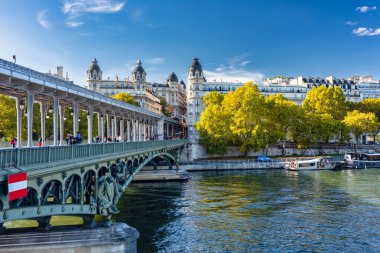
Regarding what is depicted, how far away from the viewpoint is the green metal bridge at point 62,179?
15.0 meters

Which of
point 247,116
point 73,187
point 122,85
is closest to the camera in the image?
point 73,187

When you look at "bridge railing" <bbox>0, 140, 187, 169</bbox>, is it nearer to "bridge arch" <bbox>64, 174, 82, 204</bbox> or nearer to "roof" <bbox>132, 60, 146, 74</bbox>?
"bridge arch" <bbox>64, 174, 82, 204</bbox>

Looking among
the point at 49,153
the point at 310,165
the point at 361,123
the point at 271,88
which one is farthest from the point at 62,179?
the point at 271,88

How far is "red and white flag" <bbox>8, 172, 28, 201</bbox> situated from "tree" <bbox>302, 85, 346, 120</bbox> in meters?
102

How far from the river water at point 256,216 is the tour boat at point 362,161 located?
2644 centimetres

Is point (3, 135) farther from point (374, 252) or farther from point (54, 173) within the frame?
point (374, 252)

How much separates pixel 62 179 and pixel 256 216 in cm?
2227

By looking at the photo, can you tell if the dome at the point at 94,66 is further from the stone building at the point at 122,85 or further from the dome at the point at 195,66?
the dome at the point at 195,66

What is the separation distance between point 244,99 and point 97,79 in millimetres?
57201

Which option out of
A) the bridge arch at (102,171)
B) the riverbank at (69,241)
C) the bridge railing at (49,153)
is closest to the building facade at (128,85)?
the bridge railing at (49,153)

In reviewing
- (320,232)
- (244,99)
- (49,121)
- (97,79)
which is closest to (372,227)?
(320,232)

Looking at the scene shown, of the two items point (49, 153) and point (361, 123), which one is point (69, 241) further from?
point (361, 123)

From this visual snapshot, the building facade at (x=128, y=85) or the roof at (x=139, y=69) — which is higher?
the roof at (x=139, y=69)

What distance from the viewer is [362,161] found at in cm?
8469
